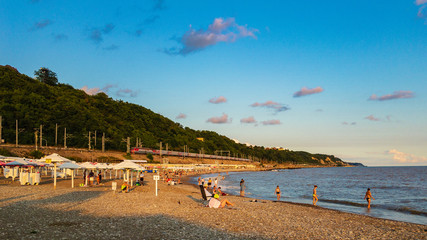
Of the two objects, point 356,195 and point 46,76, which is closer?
point 356,195

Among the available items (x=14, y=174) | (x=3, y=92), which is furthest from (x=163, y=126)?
(x=14, y=174)

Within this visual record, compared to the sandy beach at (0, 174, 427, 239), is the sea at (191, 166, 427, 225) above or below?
below

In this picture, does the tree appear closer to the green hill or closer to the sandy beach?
the green hill

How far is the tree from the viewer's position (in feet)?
525

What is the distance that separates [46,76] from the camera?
6378 inches

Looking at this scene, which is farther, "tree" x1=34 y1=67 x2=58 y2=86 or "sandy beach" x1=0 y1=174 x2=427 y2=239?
"tree" x1=34 y1=67 x2=58 y2=86

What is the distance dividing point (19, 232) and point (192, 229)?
543 cm

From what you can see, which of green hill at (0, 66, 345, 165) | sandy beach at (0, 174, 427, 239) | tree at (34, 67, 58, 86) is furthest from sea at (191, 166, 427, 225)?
tree at (34, 67, 58, 86)

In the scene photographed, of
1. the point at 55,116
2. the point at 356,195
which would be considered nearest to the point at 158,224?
the point at 356,195

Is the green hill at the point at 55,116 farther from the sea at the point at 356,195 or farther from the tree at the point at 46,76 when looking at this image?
the sea at the point at 356,195

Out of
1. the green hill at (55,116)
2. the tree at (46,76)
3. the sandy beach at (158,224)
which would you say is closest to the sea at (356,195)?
the sandy beach at (158,224)

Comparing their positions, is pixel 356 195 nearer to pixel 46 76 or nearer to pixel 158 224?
pixel 158 224

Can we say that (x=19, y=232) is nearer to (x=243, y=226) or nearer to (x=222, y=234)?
(x=222, y=234)

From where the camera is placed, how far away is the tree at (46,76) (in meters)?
160
